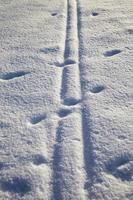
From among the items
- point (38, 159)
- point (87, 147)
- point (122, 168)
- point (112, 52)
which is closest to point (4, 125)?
point (38, 159)

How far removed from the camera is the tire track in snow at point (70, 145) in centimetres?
149

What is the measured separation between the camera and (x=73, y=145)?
Result: 1686 millimetres

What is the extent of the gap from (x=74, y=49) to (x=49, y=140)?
2.76 feet

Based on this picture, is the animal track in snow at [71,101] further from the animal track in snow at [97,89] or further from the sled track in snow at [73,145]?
the animal track in snow at [97,89]

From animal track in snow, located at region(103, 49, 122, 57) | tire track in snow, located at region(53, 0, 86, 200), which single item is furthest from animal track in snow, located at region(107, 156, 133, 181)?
animal track in snow, located at region(103, 49, 122, 57)

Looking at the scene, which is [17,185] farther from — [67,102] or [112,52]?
[112,52]

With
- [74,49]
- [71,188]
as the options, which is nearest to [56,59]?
[74,49]

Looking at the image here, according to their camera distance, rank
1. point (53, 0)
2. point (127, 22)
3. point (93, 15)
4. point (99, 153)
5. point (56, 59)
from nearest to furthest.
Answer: point (99, 153)
point (56, 59)
point (127, 22)
point (93, 15)
point (53, 0)

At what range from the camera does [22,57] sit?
2.34m

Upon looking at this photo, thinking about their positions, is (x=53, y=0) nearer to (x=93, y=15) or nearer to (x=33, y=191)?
(x=93, y=15)

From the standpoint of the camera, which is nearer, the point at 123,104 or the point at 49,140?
the point at 49,140

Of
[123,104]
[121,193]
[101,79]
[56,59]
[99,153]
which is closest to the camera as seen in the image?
[121,193]

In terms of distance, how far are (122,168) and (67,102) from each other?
55 centimetres

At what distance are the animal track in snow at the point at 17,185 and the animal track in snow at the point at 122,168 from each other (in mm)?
362
